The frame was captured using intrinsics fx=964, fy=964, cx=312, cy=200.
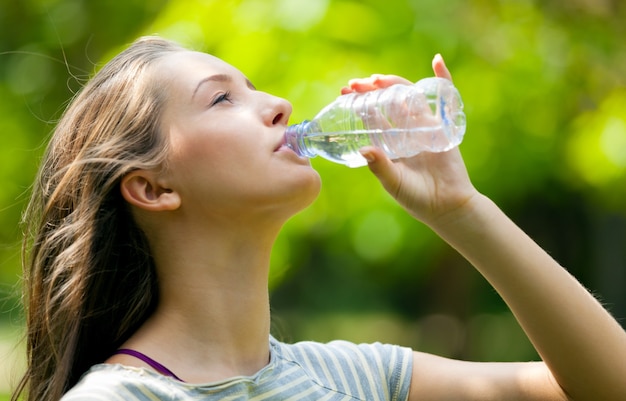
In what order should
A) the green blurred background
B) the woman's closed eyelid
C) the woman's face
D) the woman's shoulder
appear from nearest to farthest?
the woman's shoulder → the woman's face → the woman's closed eyelid → the green blurred background

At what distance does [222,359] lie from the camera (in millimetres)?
2264

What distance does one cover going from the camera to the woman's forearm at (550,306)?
2299mm

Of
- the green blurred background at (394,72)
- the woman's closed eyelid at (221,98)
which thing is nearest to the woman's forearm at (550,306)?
the woman's closed eyelid at (221,98)

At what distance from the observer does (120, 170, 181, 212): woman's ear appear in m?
2.33

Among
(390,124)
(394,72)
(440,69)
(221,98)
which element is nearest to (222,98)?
(221,98)

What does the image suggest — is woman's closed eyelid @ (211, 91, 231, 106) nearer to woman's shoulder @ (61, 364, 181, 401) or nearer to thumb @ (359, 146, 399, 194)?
thumb @ (359, 146, 399, 194)

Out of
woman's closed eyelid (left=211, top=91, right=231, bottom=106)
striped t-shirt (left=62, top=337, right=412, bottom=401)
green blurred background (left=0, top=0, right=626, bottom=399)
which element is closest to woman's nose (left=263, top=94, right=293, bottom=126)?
woman's closed eyelid (left=211, top=91, right=231, bottom=106)

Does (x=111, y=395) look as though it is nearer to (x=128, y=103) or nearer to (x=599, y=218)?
(x=128, y=103)

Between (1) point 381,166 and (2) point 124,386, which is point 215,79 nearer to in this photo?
(1) point 381,166

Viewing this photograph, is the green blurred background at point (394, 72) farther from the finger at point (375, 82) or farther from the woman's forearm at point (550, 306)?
the woman's forearm at point (550, 306)

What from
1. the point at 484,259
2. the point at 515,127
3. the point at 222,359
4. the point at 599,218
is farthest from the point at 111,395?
the point at 599,218

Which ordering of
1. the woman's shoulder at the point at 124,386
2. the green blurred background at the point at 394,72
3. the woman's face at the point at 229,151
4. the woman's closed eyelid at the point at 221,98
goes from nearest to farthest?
the woman's shoulder at the point at 124,386, the woman's face at the point at 229,151, the woman's closed eyelid at the point at 221,98, the green blurred background at the point at 394,72

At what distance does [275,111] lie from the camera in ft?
7.70

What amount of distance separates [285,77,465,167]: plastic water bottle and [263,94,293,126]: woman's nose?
0.16ft
